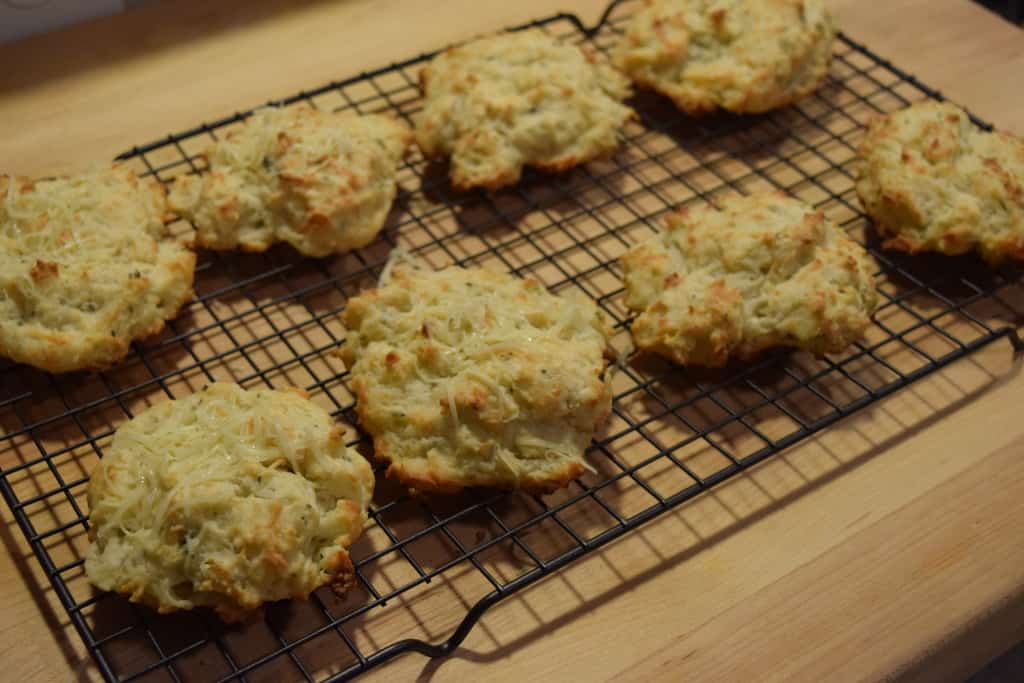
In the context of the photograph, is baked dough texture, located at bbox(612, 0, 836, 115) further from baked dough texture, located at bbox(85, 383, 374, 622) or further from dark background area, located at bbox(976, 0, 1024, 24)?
baked dough texture, located at bbox(85, 383, 374, 622)

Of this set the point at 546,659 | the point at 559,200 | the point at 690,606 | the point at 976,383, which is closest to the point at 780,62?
the point at 559,200

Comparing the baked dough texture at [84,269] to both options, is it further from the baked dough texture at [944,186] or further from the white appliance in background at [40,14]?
the baked dough texture at [944,186]

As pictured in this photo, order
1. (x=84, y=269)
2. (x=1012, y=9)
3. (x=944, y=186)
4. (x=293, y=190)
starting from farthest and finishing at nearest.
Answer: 1. (x=1012, y=9)
2. (x=944, y=186)
3. (x=293, y=190)
4. (x=84, y=269)

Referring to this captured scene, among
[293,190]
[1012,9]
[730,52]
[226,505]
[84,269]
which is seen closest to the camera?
[226,505]

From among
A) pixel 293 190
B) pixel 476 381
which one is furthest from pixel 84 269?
pixel 476 381

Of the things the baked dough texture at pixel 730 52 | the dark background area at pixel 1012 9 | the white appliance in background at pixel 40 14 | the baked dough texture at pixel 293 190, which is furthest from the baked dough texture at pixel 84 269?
the dark background area at pixel 1012 9

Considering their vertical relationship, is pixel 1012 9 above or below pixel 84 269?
below

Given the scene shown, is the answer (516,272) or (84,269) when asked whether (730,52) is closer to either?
(516,272)
